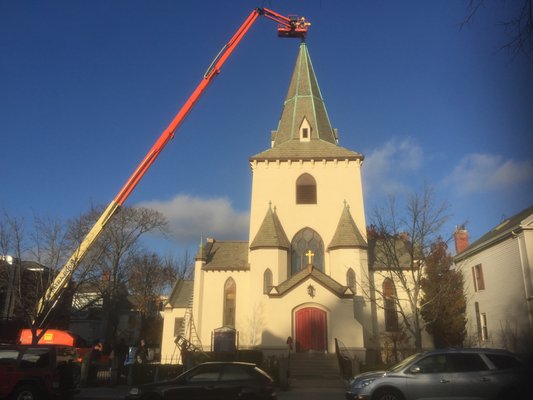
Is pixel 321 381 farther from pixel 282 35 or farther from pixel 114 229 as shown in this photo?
pixel 114 229

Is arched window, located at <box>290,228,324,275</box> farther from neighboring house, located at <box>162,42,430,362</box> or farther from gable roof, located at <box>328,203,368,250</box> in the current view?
gable roof, located at <box>328,203,368,250</box>

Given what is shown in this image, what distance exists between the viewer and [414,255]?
21.9m

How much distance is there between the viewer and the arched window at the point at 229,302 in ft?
94.2

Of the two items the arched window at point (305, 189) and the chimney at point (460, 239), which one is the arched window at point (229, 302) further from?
the chimney at point (460, 239)

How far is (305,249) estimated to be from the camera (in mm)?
29531

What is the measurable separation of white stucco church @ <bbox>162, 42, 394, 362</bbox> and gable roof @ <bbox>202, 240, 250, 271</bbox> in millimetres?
71

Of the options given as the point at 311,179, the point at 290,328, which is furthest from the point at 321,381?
the point at 311,179


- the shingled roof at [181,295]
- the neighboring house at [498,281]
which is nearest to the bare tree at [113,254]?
the shingled roof at [181,295]

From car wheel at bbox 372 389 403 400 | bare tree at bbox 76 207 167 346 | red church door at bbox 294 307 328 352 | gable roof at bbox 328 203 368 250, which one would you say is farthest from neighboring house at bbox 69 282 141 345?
car wheel at bbox 372 389 403 400

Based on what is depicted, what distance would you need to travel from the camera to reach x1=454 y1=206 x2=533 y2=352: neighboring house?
793 inches

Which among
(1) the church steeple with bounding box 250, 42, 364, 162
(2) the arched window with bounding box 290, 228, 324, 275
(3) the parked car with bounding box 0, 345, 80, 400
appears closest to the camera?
(3) the parked car with bounding box 0, 345, 80, 400

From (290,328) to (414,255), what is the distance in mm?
8054

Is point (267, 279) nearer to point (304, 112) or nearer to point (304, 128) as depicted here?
point (304, 128)

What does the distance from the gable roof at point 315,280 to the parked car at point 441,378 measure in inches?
535
